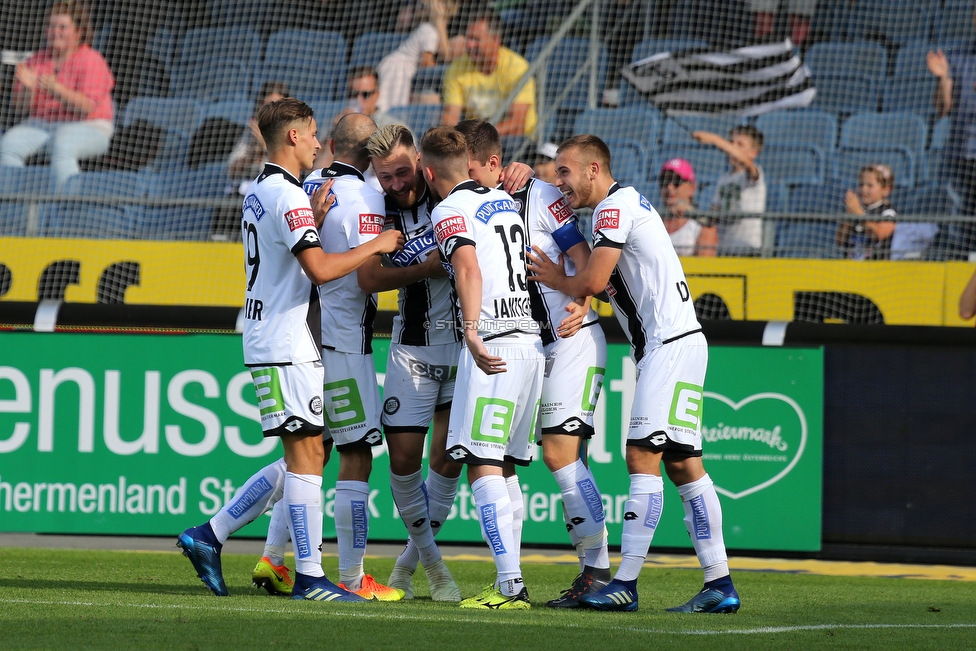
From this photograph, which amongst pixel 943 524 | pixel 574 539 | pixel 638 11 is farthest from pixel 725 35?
pixel 574 539

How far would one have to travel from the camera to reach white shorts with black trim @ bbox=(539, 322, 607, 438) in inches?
226

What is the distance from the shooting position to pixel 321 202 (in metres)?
5.60

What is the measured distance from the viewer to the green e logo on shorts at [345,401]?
18.4 ft

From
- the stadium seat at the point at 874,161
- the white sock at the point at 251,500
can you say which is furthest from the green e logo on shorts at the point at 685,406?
the stadium seat at the point at 874,161

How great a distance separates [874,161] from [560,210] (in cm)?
635

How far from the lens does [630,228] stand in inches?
215

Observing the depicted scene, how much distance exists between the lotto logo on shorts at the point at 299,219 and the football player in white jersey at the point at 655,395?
118cm

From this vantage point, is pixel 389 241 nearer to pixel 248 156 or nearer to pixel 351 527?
pixel 351 527

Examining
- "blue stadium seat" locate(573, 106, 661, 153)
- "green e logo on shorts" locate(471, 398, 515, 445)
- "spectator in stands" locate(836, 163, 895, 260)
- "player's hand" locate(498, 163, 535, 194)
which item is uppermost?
"blue stadium seat" locate(573, 106, 661, 153)

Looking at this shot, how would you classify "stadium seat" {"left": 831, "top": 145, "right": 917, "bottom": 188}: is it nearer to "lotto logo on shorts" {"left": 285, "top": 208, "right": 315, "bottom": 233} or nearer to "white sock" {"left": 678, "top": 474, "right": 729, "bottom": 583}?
"white sock" {"left": 678, "top": 474, "right": 729, "bottom": 583}

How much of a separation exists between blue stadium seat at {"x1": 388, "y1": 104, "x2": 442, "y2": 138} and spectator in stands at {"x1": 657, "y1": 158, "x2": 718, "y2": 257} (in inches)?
90.7

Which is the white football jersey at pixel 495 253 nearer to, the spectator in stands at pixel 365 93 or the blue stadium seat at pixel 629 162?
the blue stadium seat at pixel 629 162

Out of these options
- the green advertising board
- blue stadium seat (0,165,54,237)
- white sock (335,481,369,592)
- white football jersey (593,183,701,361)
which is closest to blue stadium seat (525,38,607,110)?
the green advertising board

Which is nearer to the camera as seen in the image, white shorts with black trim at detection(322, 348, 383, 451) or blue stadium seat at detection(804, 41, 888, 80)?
white shorts with black trim at detection(322, 348, 383, 451)
